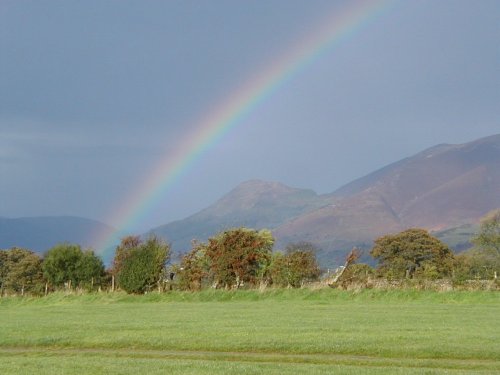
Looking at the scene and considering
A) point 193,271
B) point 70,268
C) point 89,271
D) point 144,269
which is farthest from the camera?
point 70,268

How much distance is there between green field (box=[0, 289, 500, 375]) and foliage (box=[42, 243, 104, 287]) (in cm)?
2419

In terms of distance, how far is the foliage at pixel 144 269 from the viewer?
47969mm

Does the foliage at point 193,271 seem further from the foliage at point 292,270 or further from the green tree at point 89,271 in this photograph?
the green tree at point 89,271

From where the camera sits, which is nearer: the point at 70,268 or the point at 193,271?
the point at 193,271

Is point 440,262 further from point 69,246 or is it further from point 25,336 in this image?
point 25,336

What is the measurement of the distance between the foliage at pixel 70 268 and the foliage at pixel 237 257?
41.7ft

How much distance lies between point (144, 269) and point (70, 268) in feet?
40.1

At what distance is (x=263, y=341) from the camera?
19.9m

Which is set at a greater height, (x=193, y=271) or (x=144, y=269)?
(x=144, y=269)

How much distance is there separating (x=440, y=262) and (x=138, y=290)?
191ft

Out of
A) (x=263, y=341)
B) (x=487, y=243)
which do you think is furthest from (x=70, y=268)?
(x=487, y=243)

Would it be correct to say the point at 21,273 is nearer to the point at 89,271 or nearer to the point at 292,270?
the point at 89,271

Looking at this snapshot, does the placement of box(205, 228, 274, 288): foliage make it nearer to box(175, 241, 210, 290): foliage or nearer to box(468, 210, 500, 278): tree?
box(175, 241, 210, 290): foliage

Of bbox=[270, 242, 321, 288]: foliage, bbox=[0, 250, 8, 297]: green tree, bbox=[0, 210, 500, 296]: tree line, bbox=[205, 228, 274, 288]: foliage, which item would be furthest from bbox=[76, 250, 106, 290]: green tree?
bbox=[0, 250, 8, 297]: green tree
